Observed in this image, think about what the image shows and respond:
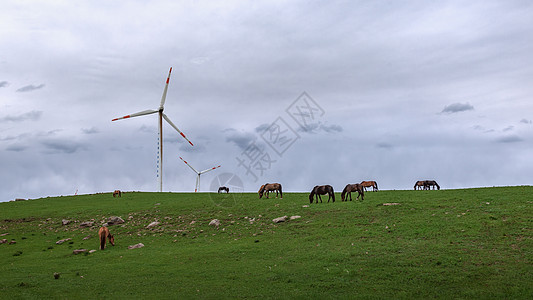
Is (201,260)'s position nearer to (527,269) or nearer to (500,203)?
(527,269)

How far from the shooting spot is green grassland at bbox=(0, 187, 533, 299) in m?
16.8

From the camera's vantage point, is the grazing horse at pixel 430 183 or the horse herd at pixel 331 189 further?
the grazing horse at pixel 430 183

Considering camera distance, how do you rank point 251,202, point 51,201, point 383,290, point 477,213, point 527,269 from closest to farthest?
point 383,290 < point 527,269 < point 477,213 < point 251,202 < point 51,201

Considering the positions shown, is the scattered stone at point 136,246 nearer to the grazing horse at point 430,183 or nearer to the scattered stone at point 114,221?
the scattered stone at point 114,221

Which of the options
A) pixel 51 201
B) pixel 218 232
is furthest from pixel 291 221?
pixel 51 201

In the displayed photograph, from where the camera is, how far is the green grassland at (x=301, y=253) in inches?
663

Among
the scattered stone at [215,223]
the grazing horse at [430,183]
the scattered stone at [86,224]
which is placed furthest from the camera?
the grazing horse at [430,183]

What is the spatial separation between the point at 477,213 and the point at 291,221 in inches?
541

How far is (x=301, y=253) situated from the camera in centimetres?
2180

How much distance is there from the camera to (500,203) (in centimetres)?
2961

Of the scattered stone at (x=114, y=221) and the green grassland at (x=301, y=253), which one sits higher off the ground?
the scattered stone at (x=114, y=221)

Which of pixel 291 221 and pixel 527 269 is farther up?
pixel 291 221

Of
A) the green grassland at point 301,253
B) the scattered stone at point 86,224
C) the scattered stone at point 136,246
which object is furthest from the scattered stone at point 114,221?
the scattered stone at point 136,246

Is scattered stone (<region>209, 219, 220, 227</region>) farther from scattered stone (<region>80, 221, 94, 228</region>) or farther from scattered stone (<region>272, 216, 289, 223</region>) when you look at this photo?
scattered stone (<region>80, 221, 94, 228</region>)
